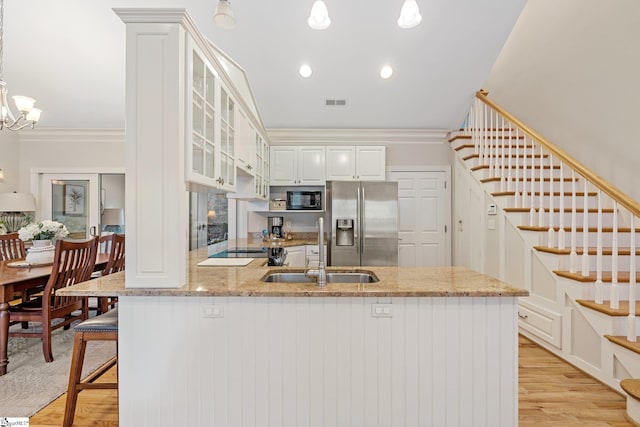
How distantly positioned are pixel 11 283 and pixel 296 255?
2.71 m

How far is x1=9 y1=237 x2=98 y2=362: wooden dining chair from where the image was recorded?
2652 millimetres

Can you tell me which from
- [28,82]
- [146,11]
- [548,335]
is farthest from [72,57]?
[548,335]

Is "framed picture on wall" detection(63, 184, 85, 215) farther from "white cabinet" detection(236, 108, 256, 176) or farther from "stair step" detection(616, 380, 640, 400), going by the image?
"stair step" detection(616, 380, 640, 400)

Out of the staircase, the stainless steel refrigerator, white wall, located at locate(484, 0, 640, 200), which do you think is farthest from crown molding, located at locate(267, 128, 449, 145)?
white wall, located at locate(484, 0, 640, 200)

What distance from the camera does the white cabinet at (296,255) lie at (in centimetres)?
414

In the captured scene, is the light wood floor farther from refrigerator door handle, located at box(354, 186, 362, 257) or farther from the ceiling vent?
the ceiling vent

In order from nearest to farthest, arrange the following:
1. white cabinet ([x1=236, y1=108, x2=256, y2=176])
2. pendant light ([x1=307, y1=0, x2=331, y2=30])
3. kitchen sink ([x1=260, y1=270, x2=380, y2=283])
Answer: kitchen sink ([x1=260, y1=270, x2=380, y2=283]) < pendant light ([x1=307, y1=0, x2=331, y2=30]) < white cabinet ([x1=236, y1=108, x2=256, y2=176])

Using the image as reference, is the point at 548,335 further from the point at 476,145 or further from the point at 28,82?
the point at 28,82

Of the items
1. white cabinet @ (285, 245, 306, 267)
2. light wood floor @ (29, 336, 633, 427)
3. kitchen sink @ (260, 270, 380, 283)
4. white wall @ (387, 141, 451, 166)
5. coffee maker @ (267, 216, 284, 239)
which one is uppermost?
white wall @ (387, 141, 451, 166)

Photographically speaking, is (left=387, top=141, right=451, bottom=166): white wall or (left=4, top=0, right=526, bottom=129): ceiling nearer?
(left=4, top=0, right=526, bottom=129): ceiling

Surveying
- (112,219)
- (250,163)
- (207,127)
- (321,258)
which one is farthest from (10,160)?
(321,258)

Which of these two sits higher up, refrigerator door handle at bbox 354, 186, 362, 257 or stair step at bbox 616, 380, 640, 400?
refrigerator door handle at bbox 354, 186, 362, 257

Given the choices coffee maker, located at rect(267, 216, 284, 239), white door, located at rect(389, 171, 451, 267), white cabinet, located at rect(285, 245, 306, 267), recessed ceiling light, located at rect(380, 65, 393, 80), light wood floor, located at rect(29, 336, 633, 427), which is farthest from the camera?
white door, located at rect(389, 171, 451, 267)

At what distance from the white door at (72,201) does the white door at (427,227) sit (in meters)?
4.83
